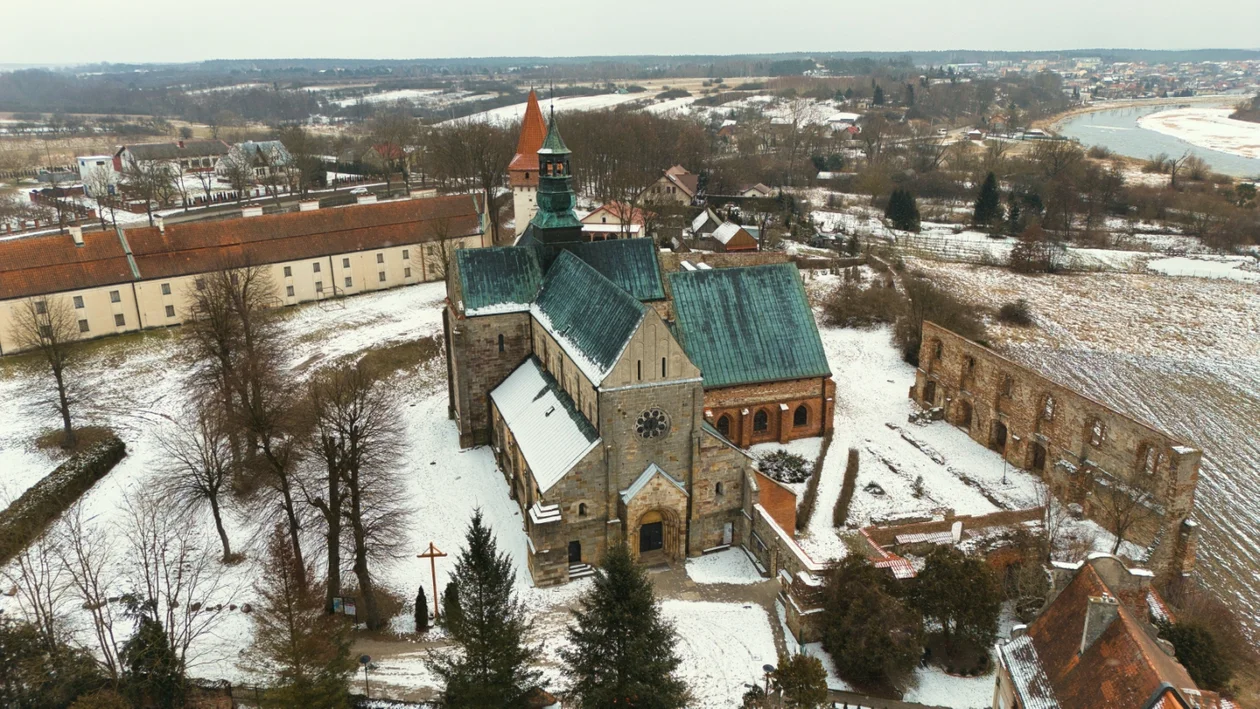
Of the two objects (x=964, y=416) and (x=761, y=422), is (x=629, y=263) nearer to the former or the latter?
(x=761, y=422)

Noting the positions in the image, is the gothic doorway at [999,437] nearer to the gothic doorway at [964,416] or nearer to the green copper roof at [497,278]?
the gothic doorway at [964,416]

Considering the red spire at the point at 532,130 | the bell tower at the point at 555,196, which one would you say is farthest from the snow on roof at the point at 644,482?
the red spire at the point at 532,130

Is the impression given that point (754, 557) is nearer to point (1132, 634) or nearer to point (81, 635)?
point (1132, 634)

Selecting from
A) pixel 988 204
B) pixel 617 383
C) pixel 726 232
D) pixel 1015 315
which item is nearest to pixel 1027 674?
pixel 617 383

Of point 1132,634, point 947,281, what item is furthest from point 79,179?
point 1132,634

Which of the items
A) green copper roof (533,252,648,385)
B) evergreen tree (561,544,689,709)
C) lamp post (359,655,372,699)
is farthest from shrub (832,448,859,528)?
lamp post (359,655,372,699)

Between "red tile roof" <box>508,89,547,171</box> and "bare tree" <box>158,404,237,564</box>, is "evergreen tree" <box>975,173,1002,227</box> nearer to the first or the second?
"red tile roof" <box>508,89,547,171</box>
